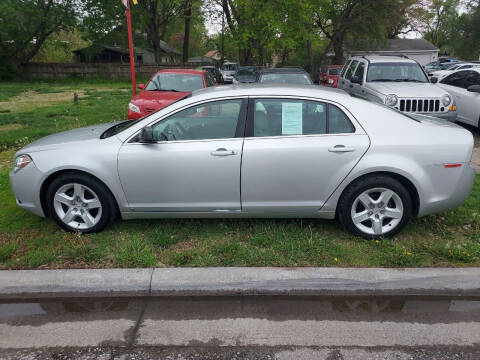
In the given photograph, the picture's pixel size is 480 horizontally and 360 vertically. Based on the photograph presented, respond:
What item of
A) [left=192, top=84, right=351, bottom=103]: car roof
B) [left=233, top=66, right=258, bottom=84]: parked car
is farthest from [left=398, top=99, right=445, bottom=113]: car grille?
[left=233, top=66, right=258, bottom=84]: parked car

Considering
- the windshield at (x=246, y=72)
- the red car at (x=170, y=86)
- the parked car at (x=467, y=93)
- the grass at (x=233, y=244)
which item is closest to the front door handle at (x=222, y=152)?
the grass at (x=233, y=244)

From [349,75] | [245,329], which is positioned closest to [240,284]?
[245,329]

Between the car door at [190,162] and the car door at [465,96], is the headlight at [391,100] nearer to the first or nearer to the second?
the car door at [465,96]

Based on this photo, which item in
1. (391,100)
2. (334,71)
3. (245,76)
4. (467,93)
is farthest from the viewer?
(334,71)

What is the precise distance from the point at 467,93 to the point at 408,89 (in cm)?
182

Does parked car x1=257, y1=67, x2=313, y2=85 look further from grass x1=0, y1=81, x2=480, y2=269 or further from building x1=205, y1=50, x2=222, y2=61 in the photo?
building x1=205, y1=50, x2=222, y2=61

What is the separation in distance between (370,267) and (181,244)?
1855mm

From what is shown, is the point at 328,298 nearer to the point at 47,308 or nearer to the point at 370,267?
the point at 370,267

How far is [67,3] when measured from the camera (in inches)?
1168

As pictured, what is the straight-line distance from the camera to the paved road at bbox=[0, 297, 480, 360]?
2.71 metres

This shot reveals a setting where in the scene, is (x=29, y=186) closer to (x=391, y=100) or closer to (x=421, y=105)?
(x=391, y=100)

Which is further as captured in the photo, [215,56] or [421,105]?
[215,56]

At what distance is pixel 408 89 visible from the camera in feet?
27.8

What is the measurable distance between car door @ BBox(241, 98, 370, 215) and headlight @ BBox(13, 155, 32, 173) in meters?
2.25
